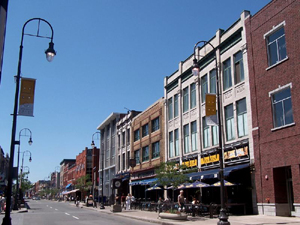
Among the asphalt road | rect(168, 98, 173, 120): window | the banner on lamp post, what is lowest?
the asphalt road

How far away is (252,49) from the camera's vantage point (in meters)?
24.3

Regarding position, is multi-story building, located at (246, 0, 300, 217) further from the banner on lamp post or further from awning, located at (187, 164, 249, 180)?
the banner on lamp post

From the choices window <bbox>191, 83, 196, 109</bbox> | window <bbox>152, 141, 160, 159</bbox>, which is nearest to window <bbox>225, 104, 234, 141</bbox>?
window <bbox>191, 83, 196, 109</bbox>

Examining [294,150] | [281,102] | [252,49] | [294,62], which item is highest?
[252,49]

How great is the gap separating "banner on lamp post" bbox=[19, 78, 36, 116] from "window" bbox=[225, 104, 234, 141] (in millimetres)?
16814

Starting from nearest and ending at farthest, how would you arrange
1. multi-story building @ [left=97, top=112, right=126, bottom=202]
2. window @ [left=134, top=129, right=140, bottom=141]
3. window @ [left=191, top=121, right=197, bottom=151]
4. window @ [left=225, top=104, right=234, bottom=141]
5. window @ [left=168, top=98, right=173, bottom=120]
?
window @ [left=225, top=104, right=234, bottom=141]
window @ [left=191, top=121, right=197, bottom=151]
window @ [left=168, top=98, right=173, bottom=120]
window @ [left=134, top=129, right=140, bottom=141]
multi-story building @ [left=97, top=112, right=126, bottom=202]

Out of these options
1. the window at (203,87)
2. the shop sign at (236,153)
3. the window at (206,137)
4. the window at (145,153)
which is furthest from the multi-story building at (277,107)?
the window at (145,153)

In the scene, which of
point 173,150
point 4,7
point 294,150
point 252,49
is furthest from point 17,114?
point 173,150

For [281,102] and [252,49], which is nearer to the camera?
[281,102]

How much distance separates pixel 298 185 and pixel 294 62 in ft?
23.1

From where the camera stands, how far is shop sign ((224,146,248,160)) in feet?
79.1

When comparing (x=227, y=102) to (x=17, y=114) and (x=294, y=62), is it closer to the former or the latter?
(x=294, y=62)

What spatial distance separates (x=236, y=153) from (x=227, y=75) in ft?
21.0

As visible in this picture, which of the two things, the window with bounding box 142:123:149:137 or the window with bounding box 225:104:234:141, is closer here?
the window with bounding box 225:104:234:141
